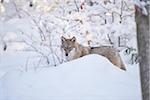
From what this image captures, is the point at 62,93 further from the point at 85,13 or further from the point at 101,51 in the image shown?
the point at 85,13

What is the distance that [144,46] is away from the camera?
12.0 ft

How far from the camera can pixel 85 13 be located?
26.5 feet

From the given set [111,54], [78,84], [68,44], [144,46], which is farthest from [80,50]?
[144,46]

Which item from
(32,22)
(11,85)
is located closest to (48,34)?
(32,22)

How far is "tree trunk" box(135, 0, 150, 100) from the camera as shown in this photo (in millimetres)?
3605

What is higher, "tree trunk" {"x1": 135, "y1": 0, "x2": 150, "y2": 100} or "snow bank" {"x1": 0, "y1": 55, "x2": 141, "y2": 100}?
"tree trunk" {"x1": 135, "y1": 0, "x2": 150, "y2": 100}

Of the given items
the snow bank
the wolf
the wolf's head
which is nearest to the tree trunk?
the snow bank

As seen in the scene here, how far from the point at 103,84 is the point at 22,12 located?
3.06m

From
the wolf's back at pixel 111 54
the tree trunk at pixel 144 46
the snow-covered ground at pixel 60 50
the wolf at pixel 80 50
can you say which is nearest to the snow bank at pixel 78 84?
the snow-covered ground at pixel 60 50

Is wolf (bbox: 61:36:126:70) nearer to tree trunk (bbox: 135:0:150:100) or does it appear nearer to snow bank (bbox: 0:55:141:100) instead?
snow bank (bbox: 0:55:141:100)

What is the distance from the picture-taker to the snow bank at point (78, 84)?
492 centimetres

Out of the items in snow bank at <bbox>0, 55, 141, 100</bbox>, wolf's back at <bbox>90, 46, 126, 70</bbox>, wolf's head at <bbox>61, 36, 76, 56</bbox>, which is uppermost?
wolf's head at <bbox>61, 36, 76, 56</bbox>

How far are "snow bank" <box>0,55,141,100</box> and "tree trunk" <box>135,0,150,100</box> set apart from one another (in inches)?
43.8

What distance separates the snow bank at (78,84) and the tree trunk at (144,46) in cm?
111
